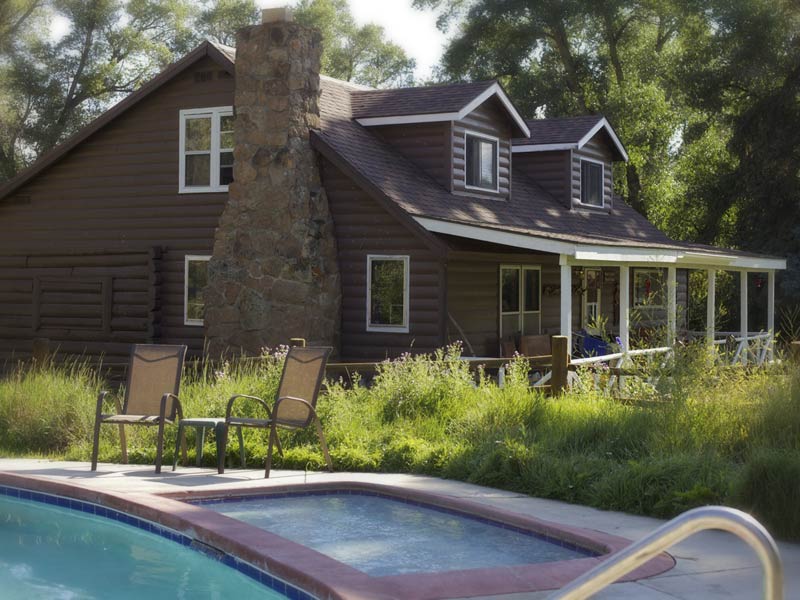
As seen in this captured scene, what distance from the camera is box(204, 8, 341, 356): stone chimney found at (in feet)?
56.3

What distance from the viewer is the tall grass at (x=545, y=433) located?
772 cm

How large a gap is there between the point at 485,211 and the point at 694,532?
53.6 ft

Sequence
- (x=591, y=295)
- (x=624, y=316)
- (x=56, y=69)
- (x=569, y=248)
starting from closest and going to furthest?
(x=569, y=248), (x=624, y=316), (x=591, y=295), (x=56, y=69)

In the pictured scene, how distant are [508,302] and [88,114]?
73.7 feet

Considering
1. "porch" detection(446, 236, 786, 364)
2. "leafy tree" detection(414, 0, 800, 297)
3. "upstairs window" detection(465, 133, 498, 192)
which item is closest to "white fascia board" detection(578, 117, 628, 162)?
"porch" detection(446, 236, 786, 364)

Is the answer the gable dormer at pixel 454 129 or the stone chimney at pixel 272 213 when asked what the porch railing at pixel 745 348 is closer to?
the gable dormer at pixel 454 129

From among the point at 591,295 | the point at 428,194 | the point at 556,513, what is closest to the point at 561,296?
the point at 428,194

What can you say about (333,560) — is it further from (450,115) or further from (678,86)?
(678,86)

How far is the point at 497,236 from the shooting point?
631 inches

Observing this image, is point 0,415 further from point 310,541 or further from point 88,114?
point 88,114

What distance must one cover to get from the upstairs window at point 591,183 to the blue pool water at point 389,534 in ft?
54.5

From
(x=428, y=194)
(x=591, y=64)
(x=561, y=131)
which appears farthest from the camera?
(x=591, y=64)

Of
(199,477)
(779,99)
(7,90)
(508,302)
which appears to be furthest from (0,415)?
(7,90)

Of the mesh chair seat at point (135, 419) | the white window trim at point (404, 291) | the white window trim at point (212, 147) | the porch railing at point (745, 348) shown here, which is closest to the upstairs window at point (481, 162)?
the white window trim at point (404, 291)
